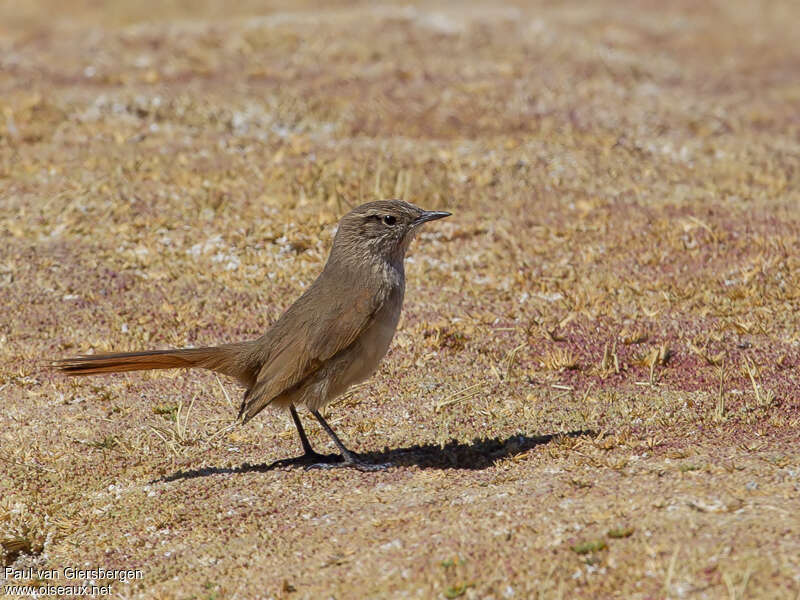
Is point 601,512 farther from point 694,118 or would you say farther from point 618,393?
point 694,118

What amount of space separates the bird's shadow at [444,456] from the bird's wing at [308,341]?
0.46m

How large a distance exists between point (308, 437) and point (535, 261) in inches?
142

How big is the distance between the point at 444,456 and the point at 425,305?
274cm

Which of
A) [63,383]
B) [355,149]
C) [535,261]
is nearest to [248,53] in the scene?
[355,149]

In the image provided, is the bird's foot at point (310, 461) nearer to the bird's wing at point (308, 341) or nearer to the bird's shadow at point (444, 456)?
the bird's shadow at point (444, 456)

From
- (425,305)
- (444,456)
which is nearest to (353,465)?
(444,456)

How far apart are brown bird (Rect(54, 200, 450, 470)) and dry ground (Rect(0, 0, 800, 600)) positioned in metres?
0.48

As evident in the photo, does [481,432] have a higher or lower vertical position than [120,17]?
lower

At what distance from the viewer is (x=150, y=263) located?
9719mm

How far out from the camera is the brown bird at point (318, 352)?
6.10m

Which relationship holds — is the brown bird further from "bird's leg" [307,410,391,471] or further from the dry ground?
the dry ground

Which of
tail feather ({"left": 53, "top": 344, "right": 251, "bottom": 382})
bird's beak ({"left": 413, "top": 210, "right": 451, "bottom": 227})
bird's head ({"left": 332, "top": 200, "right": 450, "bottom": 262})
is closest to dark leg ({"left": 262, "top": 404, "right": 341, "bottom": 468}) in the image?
tail feather ({"left": 53, "top": 344, "right": 251, "bottom": 382})

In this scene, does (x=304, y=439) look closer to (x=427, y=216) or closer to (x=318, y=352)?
(x=318, y=352)

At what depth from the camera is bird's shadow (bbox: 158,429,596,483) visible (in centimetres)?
626
